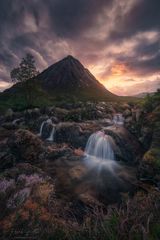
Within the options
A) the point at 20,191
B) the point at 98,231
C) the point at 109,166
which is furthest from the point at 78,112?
the point at 98,231

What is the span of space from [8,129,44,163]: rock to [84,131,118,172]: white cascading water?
5.12 meters

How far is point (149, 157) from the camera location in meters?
14.0

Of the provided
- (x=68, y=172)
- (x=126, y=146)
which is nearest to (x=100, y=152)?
(x=126, y=146)

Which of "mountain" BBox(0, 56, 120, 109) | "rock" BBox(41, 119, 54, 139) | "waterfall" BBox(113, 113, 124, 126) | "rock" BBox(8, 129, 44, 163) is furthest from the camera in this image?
"mountain" BBox(0, 56, 120, 109)

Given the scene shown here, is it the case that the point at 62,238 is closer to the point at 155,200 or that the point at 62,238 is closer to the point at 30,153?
the point at 155,200

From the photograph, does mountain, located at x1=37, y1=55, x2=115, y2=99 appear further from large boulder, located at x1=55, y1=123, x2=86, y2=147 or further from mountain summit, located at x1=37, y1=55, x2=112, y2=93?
large boulder, located at x1=55, y1=123, x2=86, y2=147

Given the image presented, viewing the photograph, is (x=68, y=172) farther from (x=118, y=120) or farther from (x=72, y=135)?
(x=118, y=120)

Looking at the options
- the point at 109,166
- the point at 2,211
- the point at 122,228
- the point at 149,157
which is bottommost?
the point at 109,166

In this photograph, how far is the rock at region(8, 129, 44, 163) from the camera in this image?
1641 centimetres

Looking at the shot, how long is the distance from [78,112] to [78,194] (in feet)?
84.9

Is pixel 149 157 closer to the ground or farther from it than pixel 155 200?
closer to the ground

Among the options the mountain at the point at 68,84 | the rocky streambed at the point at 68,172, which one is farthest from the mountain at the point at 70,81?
the rocky streambed at the point at 68,172

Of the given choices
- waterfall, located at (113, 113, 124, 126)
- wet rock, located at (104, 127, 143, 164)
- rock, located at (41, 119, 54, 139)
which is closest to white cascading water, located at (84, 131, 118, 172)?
wet rock, located at (104, 127, 143, 164)

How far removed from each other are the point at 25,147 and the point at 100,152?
8497 millimetres
